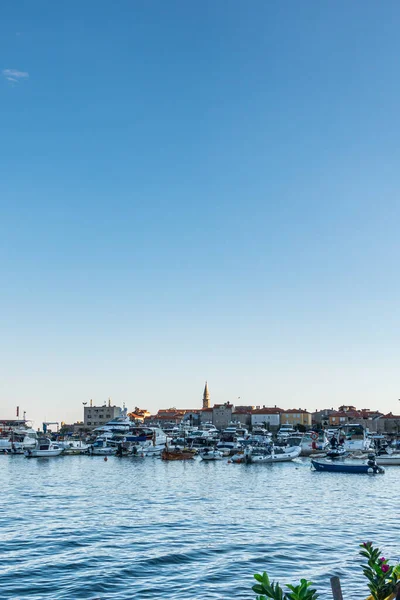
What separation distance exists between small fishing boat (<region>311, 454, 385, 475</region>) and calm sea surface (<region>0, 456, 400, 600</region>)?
38.1ft

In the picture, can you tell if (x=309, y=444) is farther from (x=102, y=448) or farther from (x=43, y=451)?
(x=43, y=451)

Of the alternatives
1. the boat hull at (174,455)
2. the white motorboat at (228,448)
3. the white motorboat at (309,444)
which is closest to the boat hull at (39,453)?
the boat hull at (174,455)

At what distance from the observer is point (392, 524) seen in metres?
41.6

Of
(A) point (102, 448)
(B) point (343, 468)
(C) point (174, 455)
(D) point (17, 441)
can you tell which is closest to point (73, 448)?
(A) point (102, 448)

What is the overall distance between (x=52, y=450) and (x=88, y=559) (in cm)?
9346

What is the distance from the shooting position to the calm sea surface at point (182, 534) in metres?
25.3

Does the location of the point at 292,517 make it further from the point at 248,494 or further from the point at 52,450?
the point at 52,450

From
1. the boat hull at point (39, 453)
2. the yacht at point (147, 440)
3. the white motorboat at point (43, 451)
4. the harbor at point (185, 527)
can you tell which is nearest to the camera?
the harbor at point (185, 527)

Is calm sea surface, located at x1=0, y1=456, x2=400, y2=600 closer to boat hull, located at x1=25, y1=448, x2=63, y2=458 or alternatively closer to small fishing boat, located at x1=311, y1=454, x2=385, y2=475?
small fishing boat, located at x1=311, y1=454, x2=385, y2=475

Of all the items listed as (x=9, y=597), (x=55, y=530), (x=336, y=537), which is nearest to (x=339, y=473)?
(x=336, y=537)

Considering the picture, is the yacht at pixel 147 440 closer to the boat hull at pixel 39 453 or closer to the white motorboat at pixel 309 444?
the boat hull at pixel 39 453

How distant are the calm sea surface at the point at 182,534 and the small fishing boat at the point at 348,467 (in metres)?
11.6

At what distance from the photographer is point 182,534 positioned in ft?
117

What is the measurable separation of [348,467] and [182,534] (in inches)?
2157
